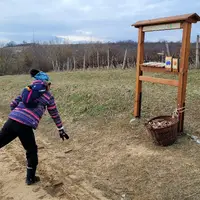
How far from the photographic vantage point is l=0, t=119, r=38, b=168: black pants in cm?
353

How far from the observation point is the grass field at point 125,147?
3604mm

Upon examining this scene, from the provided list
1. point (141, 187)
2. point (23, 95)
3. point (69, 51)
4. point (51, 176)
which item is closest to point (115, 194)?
point (141, 187)

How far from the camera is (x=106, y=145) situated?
5.06 meters

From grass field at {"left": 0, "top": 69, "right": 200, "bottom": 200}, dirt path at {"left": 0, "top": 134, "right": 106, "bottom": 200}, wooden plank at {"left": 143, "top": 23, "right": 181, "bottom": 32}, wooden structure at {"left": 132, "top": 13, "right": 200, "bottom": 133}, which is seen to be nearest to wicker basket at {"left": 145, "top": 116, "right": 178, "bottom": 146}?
grass field at {"left": 0, "top": 69, "right": 200, "bottom": 200}

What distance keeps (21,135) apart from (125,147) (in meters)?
1.98

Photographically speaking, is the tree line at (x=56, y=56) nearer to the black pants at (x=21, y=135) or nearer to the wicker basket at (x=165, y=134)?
the wicker basket at (x=165, y=134)

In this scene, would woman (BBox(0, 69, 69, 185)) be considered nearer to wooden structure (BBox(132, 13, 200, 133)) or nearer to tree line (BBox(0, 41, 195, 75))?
wooden structure (BBox(132, 13, 200, 133))

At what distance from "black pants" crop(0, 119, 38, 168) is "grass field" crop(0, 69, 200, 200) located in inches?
28.7

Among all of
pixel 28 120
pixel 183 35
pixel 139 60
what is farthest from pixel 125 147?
pixel 183 35

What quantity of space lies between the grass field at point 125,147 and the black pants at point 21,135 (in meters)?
0.73

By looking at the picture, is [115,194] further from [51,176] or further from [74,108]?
[74,108]

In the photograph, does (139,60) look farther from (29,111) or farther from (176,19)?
(29,111)

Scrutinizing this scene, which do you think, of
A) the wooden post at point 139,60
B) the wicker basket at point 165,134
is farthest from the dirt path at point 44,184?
the wooden post at point 139,60

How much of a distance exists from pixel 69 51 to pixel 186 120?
1172 inches
